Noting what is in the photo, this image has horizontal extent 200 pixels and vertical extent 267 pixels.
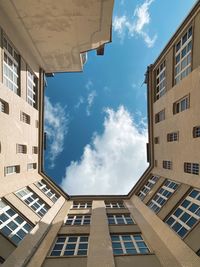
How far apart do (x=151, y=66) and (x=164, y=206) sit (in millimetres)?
17006

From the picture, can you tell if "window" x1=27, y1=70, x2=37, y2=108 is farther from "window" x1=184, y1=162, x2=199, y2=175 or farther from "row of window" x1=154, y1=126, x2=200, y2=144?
"window" x1=184, y1=162, x2=199, y2=175

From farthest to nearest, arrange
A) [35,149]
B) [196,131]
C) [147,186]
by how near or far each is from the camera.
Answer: [147,186]
[35,149]
[196,131]

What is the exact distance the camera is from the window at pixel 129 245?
529 inches

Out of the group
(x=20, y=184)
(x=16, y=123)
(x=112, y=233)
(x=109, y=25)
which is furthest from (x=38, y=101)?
(x=112, y=233)

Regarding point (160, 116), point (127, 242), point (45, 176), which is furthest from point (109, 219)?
point (160, 116)

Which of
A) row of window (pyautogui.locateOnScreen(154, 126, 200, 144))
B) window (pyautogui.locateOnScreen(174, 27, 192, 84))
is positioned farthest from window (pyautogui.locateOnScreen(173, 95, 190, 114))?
row of window (pyautogui.locateOnScreen(154, 126, 200, 144))

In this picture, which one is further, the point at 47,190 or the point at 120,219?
the point at 47,190

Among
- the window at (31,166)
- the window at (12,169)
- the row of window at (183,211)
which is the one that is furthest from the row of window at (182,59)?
the window at (12,169)

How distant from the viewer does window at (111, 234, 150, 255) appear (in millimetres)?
13445

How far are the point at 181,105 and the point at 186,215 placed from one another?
379 inches

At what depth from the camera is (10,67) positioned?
1769cm

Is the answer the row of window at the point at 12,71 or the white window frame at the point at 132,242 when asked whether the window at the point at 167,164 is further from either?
the row of window at the point at 12,71

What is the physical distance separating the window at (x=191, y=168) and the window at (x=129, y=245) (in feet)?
21.7

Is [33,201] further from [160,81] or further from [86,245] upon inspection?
[160,81]
